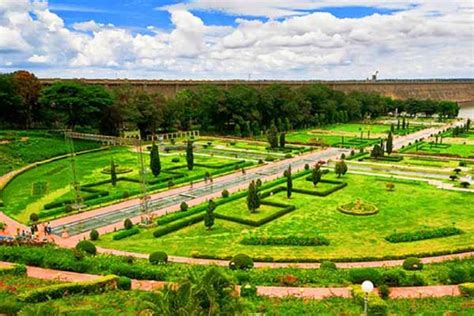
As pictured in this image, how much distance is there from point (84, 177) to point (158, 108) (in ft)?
92.4

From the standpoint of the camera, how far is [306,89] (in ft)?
316

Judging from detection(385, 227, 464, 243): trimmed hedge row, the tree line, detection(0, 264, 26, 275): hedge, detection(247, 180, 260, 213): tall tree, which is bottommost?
detection(385, 227, 464, 243): trimmed hedge row

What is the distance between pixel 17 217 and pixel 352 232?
23.5m

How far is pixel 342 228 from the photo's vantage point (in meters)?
29.2

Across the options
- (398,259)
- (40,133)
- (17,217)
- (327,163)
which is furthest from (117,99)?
(398,259)

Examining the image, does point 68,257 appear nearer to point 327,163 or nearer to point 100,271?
point 100,271

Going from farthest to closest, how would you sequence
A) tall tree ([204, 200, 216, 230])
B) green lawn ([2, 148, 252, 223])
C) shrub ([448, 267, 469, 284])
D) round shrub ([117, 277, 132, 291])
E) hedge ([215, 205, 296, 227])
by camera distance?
1. green lawn ([2, 148, 252, 223])
2. hedge ([215, 205, 296, 227])
3. tall tree ([204, 200, 216, 230])
4. shrub ([448, 267, 469, 284])
5. round shrub ([117, 277, 132, 291])

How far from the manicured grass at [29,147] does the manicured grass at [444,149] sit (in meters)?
44.2

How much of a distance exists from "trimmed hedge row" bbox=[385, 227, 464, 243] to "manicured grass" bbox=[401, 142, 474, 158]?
105 feet

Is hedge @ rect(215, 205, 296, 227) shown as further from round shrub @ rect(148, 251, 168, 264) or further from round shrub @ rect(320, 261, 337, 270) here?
round shrub @ rect(148, 251, 168, 264)

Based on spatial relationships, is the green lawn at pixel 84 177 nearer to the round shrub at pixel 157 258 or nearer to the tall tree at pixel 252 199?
the tall tree at pixel 252 199

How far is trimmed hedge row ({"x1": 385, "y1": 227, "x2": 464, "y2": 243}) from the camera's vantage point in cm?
2655

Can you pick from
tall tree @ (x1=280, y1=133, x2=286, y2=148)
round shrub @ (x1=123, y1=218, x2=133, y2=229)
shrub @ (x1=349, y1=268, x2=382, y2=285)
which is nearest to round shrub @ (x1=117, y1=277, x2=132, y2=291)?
shrub @ (x1=349, y1=268, x2=382, y2=285)

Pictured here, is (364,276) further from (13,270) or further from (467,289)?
(13,270)
